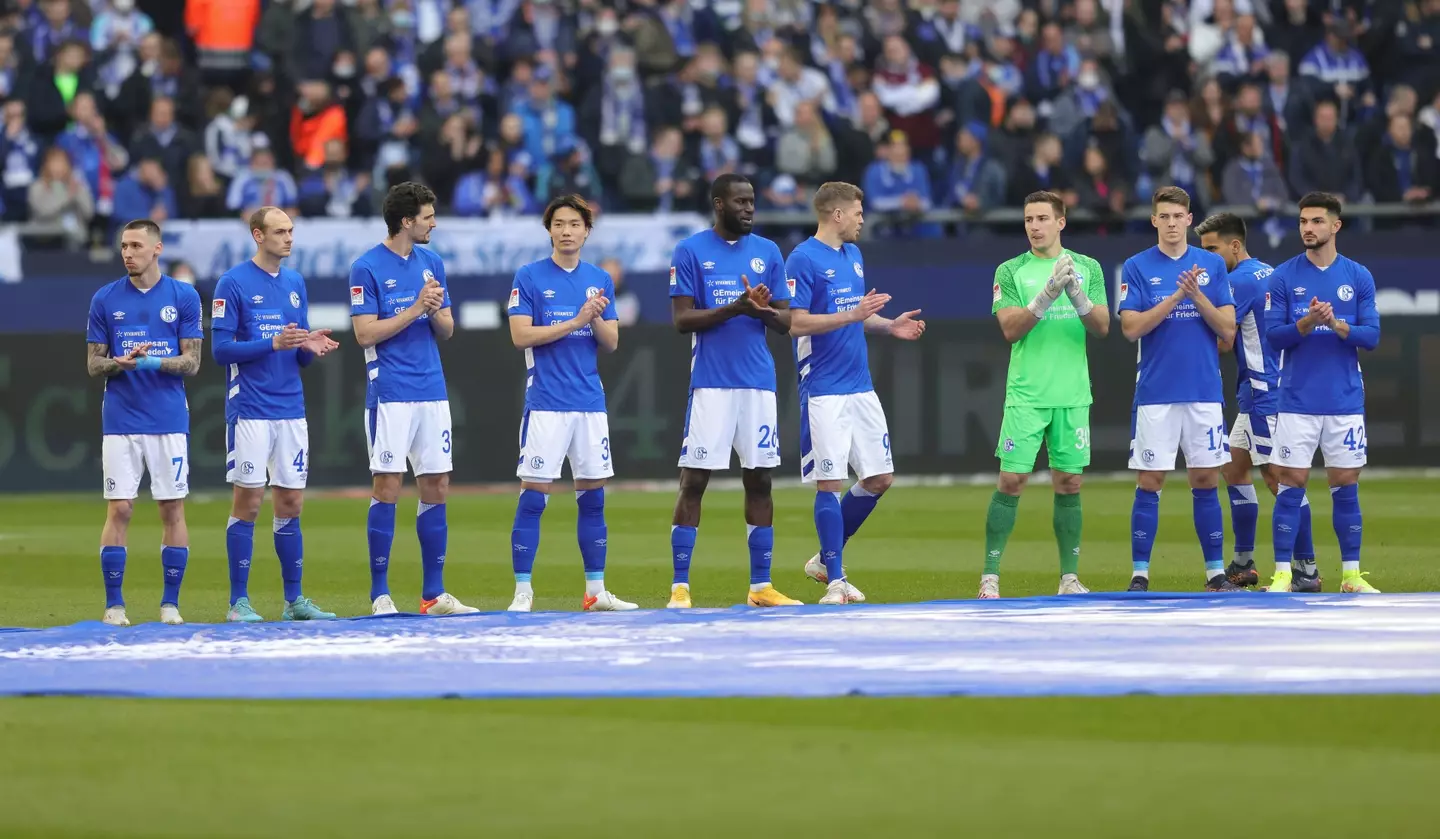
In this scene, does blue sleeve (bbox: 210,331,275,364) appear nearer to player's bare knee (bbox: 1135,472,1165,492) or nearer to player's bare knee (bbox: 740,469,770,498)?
player's bare knee (bbox: 740,469,770,498)

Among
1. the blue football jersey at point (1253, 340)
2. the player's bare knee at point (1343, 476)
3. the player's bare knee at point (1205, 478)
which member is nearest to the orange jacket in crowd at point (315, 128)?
the blue football jersey at point (1253, 340)

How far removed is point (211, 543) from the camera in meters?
16.7

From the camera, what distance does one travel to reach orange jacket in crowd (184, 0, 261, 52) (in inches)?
1016

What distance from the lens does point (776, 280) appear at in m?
12.1

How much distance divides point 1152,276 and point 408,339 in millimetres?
4407

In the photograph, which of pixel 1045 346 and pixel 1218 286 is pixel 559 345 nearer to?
pixel 1045 346

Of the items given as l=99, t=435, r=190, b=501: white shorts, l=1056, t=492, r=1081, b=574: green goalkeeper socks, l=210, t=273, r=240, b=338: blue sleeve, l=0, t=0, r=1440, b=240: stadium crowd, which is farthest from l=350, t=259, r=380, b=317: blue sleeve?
l=0, t=0, r=1440, b=240: stadium crowd

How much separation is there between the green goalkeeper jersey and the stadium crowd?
11.7m

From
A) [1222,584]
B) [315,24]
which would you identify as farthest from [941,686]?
[315,24]

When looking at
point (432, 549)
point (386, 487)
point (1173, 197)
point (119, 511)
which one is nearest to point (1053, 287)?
point (1173, 197)

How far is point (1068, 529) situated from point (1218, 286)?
1.74 m

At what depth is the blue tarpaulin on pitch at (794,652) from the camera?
8391 mm

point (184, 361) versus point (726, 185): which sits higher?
point (726, 185)

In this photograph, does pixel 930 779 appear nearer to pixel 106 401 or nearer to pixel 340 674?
pixel 340 674
